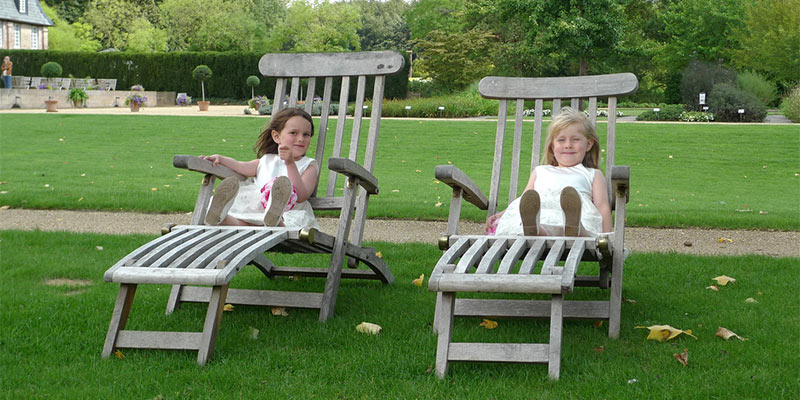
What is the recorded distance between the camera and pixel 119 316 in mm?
3068

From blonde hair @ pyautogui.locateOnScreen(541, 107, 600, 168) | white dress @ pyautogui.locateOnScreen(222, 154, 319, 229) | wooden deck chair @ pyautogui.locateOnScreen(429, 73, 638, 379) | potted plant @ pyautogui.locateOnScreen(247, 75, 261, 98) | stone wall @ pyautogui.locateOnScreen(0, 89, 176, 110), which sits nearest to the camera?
wooden deck chair @ pyautogui.locateOnScreen(429, 73, 638, 379)

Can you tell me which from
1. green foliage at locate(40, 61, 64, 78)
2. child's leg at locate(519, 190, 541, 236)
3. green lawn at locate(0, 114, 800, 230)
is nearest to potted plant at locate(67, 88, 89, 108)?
green foliage at locate(40, 61, 64, 78)

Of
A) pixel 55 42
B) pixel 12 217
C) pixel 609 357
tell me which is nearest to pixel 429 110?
pixel 12 217

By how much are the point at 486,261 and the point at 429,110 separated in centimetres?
1618

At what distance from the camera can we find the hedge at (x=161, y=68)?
30.2 meters

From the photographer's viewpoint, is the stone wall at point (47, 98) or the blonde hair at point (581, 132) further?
the stone wall at point (47, 98)

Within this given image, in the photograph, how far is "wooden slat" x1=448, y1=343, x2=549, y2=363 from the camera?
9.11 feet

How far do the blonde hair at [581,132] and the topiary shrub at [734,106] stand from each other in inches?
608

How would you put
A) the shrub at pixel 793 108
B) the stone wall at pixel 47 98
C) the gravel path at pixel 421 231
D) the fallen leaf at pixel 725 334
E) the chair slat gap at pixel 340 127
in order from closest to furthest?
the fallen leaf at pixel 725 334 → the chair slat gap at pixel 340 127 → the gravel path at pixel 421 231 → the shrub at pixel 793 108 → the stone wall at pixel 47 98

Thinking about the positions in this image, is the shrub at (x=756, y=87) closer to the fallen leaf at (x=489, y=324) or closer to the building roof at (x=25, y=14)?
the fallen leaf at (x=489, y=324)

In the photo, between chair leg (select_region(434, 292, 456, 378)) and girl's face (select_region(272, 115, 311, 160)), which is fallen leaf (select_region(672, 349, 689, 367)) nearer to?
chair leg (select_region(434, 292, 456, 378))

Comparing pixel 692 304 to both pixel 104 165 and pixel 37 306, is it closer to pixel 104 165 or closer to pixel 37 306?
pixel 37 306

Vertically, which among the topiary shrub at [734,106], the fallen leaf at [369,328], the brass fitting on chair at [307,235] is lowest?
the fallen leaf at [369,328]

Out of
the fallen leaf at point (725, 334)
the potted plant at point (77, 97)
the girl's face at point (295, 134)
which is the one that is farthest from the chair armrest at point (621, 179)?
the potted plant at point (77, 97)
